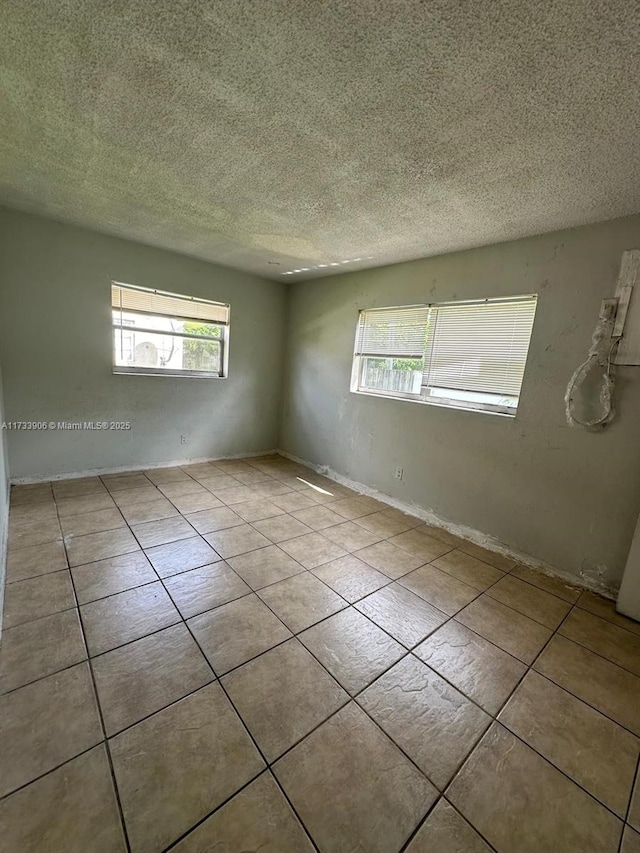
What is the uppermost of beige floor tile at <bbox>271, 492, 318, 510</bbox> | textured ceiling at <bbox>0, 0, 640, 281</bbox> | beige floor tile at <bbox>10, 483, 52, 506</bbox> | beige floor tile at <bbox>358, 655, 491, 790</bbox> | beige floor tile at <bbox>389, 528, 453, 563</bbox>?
textured ceiling at <bbox>0, 0, 640, 281</bbox>

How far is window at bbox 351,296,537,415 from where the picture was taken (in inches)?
104

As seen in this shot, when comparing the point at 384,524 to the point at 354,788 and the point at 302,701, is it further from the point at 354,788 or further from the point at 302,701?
the point at 354,788

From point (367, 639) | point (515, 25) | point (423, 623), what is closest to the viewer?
point (515, 25)

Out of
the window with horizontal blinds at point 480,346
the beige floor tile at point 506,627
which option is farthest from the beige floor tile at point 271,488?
the beige floor tile at point 506,627

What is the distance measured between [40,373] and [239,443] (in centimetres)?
228

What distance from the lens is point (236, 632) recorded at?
5.56 ft

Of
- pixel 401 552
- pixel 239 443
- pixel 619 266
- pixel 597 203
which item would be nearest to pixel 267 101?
pixel 597 203

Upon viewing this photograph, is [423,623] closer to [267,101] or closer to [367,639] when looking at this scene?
[367,639]

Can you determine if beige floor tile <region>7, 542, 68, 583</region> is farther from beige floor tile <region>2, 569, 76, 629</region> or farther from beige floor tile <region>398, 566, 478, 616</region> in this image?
beige floor tile <region>398, 566, 478, 616</region>

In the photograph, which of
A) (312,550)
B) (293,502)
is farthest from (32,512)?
(312,550)

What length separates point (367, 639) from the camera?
1.72 metres

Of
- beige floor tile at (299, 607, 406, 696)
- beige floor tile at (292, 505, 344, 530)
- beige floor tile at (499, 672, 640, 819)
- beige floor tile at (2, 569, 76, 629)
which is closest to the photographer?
beige floor tile at (499, 672, 640, 819)

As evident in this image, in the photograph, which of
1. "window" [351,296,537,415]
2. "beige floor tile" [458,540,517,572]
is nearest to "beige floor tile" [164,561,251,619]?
"beige floor tile" [458,540,517,572]

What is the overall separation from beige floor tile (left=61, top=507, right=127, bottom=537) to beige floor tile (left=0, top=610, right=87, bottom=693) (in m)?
0.91
